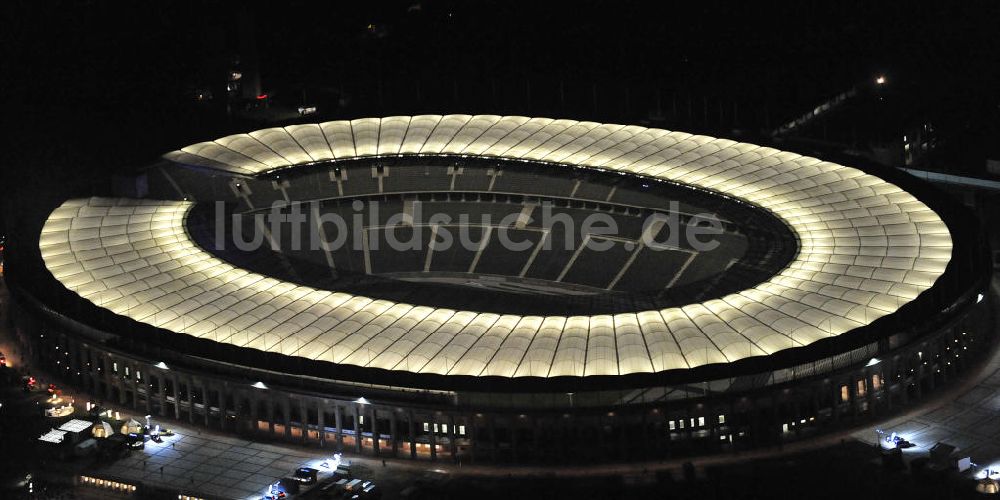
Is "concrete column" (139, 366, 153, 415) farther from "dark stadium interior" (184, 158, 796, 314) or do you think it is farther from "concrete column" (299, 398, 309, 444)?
"dark stadium interior" (184, 158, 796, 314)

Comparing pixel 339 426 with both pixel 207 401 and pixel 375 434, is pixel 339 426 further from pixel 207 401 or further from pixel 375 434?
pixel 207 401

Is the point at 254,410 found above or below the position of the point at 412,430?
above

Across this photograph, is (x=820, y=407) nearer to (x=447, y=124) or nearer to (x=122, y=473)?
(x=122, y=473)

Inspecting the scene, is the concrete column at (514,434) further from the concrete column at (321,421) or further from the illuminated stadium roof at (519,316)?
the concrete column at (321,421)

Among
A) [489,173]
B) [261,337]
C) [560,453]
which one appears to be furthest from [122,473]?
[489,173]

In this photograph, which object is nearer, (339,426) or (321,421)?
(339,426)

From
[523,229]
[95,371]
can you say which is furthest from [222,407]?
[523,229]

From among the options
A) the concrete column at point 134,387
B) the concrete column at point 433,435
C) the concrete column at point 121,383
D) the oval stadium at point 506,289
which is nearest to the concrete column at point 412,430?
the oval stadium at point 506,289
